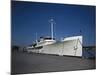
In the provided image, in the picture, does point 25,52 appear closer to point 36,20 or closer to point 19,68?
point 19,68

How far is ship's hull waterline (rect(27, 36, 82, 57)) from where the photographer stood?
8.91ft

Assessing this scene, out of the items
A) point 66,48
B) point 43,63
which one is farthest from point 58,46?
point 43,63

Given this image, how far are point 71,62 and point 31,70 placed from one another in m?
0.65

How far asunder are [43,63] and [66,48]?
43cm

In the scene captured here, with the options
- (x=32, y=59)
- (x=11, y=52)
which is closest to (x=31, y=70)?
(x=32, y=59)

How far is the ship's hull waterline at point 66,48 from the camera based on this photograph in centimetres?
272

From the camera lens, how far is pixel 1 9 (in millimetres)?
2439

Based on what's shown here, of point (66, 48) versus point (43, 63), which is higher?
point (66, 48)

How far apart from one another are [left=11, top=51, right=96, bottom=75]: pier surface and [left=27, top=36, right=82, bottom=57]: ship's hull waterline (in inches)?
2.6

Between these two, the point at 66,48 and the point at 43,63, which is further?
the point at 66,48

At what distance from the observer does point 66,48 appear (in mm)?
2797

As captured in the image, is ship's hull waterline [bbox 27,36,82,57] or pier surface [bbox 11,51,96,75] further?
ship's hull waterline [bbox 27,36,82,57]

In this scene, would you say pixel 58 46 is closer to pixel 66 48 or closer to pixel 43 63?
pixel 66 48

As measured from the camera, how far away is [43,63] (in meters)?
2.69
